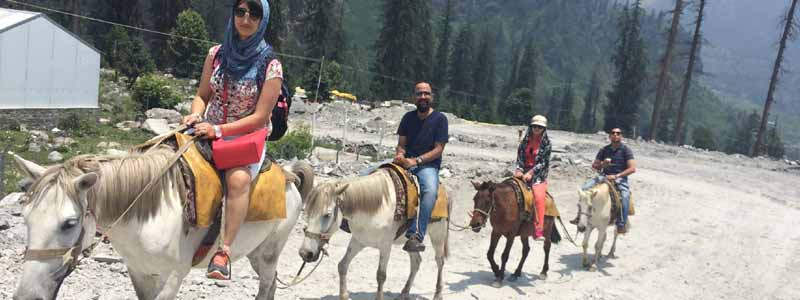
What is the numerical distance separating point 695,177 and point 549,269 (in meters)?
12.7

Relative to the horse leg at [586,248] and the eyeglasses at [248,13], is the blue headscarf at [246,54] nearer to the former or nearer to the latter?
the eyeglasses at [248,13]

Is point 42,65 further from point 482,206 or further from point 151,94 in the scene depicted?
point 482,206

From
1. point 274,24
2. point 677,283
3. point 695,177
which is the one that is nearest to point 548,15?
point 274,24

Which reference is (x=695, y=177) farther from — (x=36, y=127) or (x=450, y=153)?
(x=36, y=127)

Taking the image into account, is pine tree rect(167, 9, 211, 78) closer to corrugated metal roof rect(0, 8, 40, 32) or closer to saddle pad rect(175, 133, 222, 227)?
corrugated metal roof rect(0, 8, 40, 32)

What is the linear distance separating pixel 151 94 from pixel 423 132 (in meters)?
21.3

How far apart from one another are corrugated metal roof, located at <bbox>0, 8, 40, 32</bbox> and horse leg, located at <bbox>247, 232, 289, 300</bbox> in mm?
17898

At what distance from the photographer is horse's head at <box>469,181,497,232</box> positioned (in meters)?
7.59

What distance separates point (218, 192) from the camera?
11.4ft

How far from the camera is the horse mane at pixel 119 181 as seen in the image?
2.66 meters

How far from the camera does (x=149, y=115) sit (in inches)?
900

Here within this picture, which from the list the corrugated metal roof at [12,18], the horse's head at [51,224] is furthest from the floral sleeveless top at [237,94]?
the corrugated metal roof at [12,18]

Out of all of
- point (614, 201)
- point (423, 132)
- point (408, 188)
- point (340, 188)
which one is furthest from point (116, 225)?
point (614, 201)

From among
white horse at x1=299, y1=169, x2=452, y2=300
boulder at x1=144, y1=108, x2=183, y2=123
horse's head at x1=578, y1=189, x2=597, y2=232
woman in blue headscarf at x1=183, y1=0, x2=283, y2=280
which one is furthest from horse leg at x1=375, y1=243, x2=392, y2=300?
boulder at x1=144, y1=108, x2=183, y2=123
